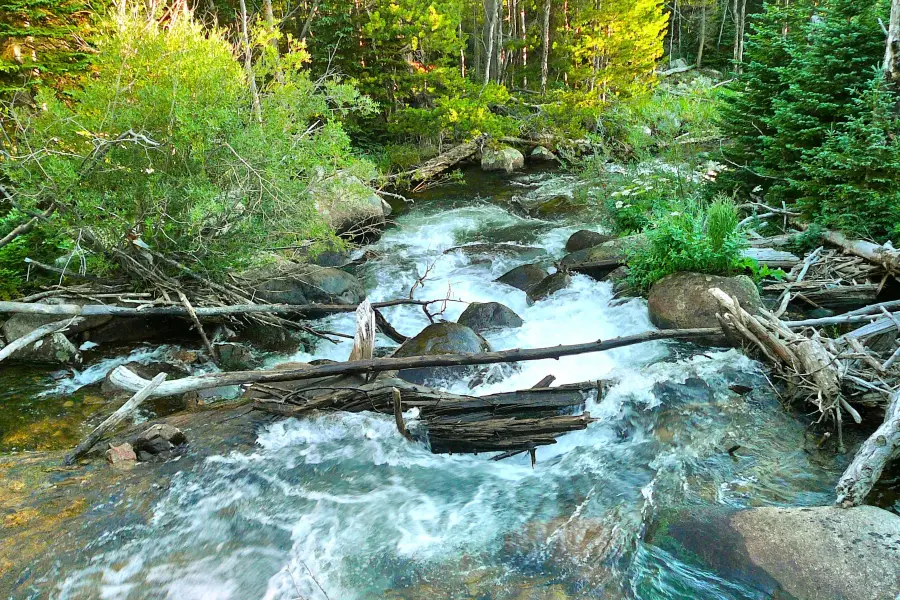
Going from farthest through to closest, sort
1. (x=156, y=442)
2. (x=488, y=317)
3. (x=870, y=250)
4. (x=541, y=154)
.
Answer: (x=541, y=154) → (x=488, y=317) → (x=870, y=250) → (x=156, y=442)

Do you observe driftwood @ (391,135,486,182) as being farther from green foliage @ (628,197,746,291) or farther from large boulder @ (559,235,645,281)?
green foliage @ (628,197,746,291)

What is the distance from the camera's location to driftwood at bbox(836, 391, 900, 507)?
3.92 m

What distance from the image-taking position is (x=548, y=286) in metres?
9.55

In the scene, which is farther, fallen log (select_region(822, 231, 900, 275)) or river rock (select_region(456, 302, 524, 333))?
river rock (select_region(456, 302, 524, 333))

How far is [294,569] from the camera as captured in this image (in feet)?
12.9

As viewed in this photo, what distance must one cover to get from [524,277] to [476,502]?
592 centimetres

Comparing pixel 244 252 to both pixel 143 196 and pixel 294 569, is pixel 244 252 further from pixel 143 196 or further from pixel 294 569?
pixel 294 569

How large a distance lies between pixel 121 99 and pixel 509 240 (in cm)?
818

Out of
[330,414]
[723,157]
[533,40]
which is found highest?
[533,40]

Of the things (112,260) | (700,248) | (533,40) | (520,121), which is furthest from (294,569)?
(533,40)

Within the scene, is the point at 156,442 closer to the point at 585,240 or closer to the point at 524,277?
the point at 524,277

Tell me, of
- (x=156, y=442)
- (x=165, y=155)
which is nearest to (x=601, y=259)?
(x=165, y=155)

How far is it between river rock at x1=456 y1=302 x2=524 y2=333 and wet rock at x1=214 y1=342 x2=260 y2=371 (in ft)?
9.69

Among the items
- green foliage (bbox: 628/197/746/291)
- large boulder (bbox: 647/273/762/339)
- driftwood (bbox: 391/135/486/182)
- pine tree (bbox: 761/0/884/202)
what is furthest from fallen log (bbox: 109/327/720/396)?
driftwood (bbox: 391/135/486/182)
